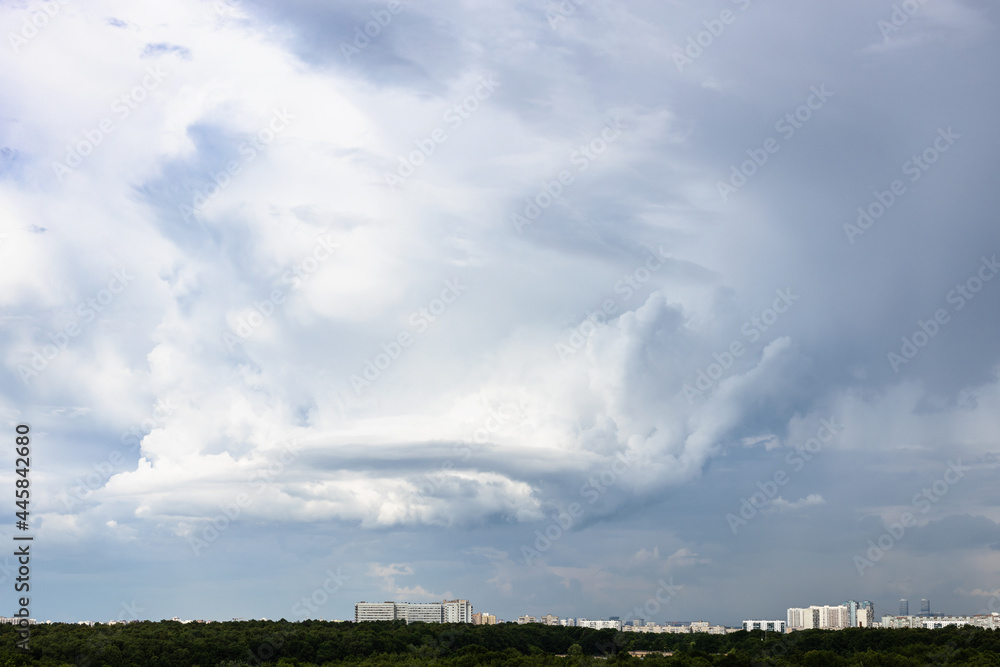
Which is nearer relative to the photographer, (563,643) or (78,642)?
(78,642)

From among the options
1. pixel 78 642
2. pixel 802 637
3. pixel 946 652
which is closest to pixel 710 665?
pixel 946 652

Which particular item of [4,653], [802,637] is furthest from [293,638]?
[802,637]

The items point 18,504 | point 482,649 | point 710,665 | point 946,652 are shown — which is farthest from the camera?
point 482,649

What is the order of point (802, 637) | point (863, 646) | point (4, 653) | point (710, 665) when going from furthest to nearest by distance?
point (802, 637) → point (863, 646) → point (4, 653) → point (710, 665)

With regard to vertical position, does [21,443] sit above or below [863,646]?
above

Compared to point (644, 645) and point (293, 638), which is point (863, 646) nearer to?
point (644, 645)

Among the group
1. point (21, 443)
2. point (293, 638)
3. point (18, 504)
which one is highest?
point (21, 443)
